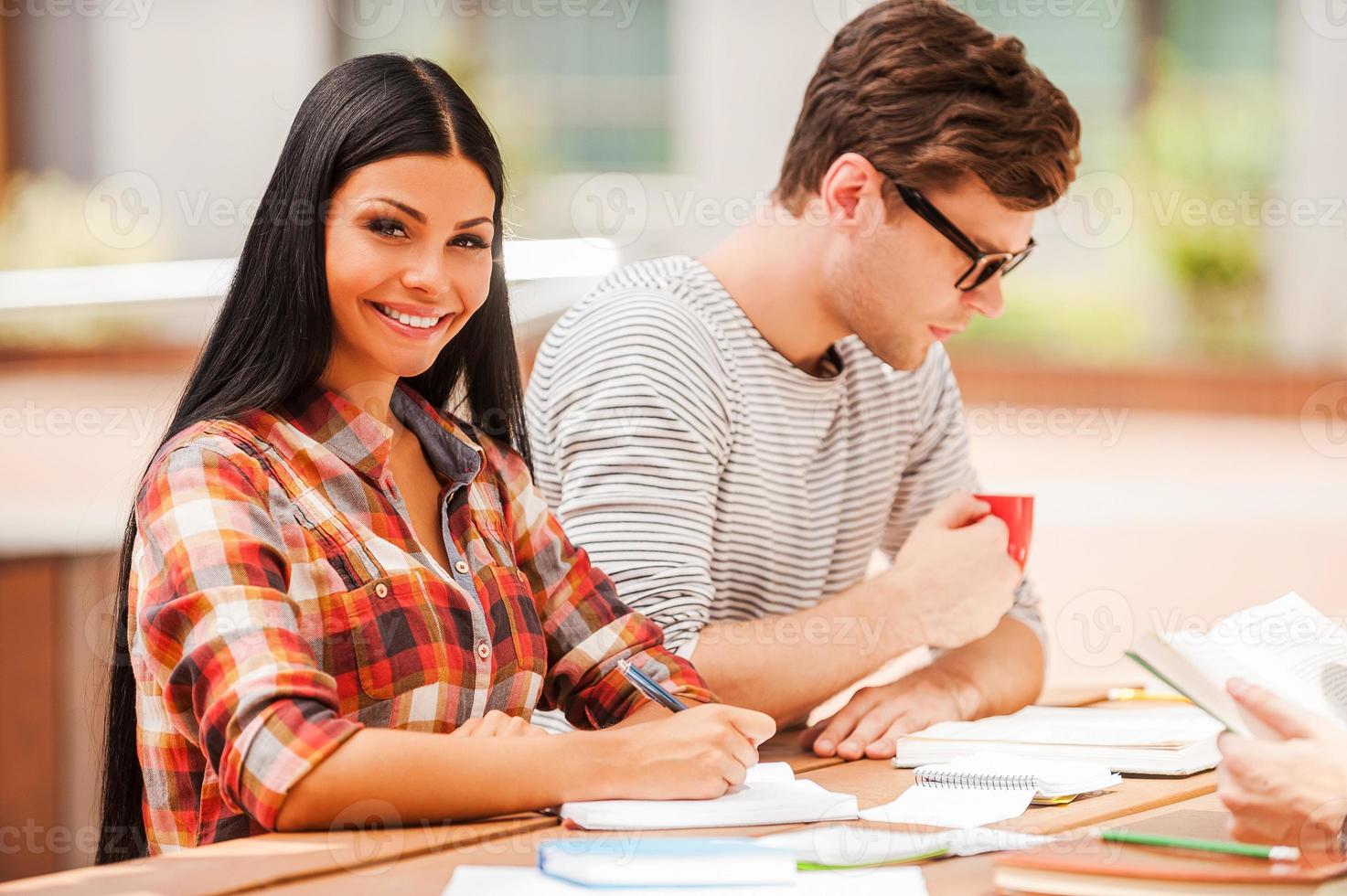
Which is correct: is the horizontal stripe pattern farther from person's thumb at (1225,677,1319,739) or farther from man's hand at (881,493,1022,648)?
person's thumb at (1225,677,1319,739)

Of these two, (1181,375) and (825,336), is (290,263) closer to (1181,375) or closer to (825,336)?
(825,336)

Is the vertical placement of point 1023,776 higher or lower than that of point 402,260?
lower

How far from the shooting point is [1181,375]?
26.2 ft

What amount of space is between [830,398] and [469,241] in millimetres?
802

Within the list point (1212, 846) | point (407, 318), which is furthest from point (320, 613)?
point (1212, 846)

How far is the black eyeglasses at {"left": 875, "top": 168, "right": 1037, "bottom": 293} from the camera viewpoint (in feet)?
6.65

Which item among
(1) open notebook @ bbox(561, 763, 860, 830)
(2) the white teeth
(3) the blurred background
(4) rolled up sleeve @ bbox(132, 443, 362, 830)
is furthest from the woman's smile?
(3) the blurred background

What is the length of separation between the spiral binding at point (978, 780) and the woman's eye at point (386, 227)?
0.76m

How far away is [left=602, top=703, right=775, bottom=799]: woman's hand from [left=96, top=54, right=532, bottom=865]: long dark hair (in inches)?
18.3

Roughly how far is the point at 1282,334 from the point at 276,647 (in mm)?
8905

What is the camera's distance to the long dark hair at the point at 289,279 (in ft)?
4.53

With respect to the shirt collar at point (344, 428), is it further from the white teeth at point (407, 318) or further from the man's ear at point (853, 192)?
the man's ear at point (853, 192)

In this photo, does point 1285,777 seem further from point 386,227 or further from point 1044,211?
point 1044,211

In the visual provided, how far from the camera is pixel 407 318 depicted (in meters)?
1.45
